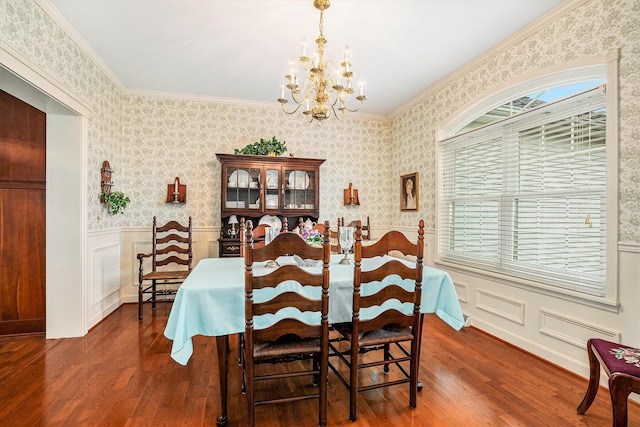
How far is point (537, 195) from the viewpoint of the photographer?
114 inches

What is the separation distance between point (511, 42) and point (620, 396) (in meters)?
2.83

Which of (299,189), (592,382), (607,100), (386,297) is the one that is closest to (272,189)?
(299,189)

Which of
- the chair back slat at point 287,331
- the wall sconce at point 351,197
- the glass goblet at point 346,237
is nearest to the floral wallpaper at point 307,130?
the wall sconce at point 351,197

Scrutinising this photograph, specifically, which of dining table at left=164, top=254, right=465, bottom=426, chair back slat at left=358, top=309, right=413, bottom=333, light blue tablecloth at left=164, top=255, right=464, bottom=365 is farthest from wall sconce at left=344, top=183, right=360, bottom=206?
chair back slat at left=358, top=309, right=413, bottom=333

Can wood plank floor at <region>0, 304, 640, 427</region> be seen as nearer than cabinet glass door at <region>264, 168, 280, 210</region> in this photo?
Yes

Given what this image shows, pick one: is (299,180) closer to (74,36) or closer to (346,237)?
(346,237)

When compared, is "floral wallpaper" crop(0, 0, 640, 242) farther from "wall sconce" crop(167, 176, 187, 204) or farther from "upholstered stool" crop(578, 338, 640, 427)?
"upholstered stool" crop(578, 338, 640, 427)

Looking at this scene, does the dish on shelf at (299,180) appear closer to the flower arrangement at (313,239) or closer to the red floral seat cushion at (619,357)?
the flower arrangement at (313,239)

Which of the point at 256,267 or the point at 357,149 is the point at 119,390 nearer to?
the point at 256,267

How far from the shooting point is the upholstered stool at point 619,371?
1.60 m

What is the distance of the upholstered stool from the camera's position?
160cm

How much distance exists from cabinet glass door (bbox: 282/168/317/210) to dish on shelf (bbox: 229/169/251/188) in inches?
20.0

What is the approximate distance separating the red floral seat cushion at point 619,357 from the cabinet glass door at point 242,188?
363 cm

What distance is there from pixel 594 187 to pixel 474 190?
1.24 m
